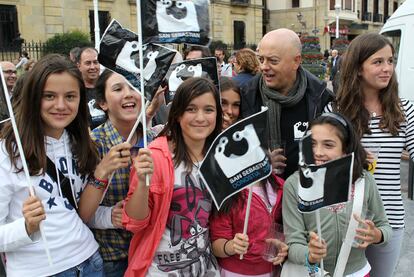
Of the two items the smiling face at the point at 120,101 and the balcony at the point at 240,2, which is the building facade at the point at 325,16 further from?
the smiling face at the point at 120,101

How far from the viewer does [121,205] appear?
243 cm

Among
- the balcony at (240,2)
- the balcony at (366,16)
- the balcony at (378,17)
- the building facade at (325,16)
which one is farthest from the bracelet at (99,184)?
the balcony at (378,17)

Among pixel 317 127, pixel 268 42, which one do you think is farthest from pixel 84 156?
pixel 268 42

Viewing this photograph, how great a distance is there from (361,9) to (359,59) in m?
46.3

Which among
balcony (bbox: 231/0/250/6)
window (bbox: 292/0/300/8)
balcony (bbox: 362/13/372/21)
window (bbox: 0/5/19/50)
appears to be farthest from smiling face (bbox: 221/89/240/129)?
balcony (bbox: 362/13/372/21)

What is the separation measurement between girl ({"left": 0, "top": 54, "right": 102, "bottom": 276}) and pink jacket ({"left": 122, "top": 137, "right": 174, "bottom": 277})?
0.27 metres

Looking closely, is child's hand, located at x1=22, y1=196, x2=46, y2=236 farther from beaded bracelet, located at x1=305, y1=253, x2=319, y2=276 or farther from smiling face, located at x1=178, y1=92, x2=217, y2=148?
beaded bracelet, located at x1=305, y1=253, x2=319, y2=276

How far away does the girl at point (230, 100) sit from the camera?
2996 mm

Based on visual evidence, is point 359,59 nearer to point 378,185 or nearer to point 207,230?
point 378,185

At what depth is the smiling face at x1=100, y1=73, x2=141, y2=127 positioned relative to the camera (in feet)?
8.88

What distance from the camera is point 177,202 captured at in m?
2.30

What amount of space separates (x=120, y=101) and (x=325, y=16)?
39.8 m

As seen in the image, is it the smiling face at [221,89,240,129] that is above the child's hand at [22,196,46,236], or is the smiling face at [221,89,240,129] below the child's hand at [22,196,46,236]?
above

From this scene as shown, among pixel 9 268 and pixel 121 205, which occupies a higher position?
pixel 121 205
